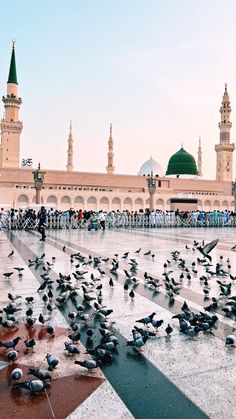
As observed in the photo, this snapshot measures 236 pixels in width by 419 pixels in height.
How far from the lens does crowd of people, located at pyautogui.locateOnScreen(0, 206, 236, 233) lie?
1734 centimetres

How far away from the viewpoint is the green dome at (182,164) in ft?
177

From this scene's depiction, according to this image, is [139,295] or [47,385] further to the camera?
[139,295]

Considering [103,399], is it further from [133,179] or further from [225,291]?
[133,179]

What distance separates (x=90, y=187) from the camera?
44125 mm

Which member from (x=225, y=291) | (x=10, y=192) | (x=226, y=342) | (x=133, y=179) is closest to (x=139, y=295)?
(x=225, y=291)

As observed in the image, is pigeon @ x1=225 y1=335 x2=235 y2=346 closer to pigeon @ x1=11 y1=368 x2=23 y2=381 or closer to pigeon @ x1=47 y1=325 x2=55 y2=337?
pigeon @ x1=47 y1=325 x2=55 y2=337

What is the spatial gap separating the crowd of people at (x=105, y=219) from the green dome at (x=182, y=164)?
31.4 meters

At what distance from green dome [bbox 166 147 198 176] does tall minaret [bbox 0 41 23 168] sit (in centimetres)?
2481

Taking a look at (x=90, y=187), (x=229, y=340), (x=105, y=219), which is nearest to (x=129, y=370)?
(x=229, y=340)

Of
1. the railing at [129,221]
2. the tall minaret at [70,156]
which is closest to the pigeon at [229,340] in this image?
the railing at [129,221]

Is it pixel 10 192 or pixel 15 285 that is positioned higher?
pixel 10 192

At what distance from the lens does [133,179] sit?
153 feet

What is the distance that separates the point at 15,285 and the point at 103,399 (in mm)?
3085

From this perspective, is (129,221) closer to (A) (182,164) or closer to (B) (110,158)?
(B) (110,158)
